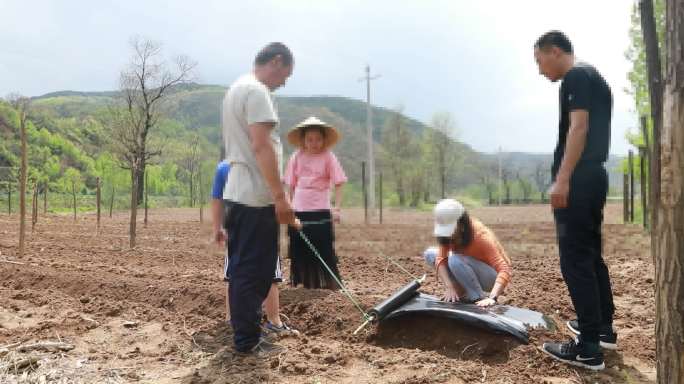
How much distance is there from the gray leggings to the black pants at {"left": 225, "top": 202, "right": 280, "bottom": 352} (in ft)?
4.21

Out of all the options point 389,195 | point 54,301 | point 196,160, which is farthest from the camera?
point 389,195

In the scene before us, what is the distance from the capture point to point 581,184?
9.44 ft

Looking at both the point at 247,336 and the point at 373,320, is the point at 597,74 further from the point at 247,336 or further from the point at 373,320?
the point at 247,336

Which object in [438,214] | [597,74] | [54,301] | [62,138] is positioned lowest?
[54,301]

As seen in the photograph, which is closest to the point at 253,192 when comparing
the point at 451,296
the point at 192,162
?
the point at 451,296

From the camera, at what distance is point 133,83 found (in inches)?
1046

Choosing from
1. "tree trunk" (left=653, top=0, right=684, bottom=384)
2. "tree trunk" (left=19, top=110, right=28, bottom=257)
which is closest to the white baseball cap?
"tree trunk" (left=653, top=0, right=684, bottom=384)

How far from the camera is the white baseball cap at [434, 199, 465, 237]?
3.57 meters

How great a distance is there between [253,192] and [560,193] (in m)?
1.62

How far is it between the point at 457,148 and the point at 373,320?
176ft

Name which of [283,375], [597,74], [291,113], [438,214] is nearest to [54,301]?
[283,375]

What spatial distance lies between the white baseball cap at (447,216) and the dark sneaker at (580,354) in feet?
3.22

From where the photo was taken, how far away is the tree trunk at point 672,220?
1.85m

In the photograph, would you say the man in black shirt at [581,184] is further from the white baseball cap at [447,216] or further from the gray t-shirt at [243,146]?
the gray t-shirt at [243,146]
